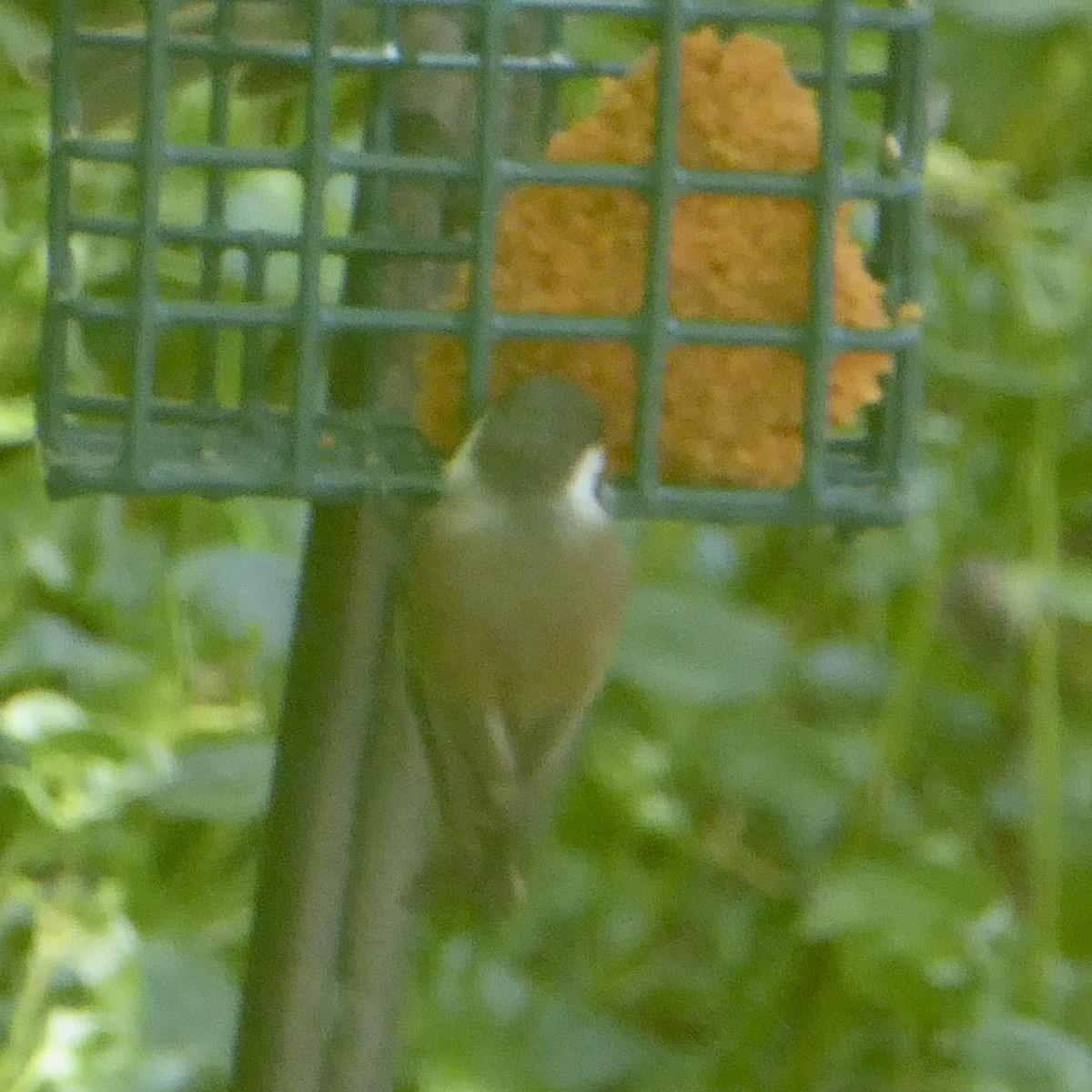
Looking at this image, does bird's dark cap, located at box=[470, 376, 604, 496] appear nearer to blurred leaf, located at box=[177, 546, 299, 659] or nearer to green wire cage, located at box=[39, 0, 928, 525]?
green wire cage, located at box=[39, 0, 928, 525]

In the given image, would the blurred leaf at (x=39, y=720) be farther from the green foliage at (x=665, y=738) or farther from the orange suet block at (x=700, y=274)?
the orange suet block at (x=700, y=274)

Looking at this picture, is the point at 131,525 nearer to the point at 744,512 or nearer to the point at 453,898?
the point at 453,898

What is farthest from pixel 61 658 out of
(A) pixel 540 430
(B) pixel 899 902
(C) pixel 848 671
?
(C) pixel 848 671

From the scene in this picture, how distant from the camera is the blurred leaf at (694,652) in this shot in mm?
1651

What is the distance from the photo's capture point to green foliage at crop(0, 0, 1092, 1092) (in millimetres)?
1478

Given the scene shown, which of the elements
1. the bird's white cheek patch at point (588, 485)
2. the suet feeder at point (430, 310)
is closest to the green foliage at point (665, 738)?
the suet feeder at point (430, 310)

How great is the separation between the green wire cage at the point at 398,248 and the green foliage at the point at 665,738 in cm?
25

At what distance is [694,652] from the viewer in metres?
1.68

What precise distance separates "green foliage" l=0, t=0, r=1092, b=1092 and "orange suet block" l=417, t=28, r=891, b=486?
1.24ft

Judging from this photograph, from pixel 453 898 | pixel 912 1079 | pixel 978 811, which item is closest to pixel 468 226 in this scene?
pixel 453 898

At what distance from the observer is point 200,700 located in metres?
1.79

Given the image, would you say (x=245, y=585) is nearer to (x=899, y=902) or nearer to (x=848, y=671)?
(x=899, y=902)

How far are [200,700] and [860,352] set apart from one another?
77 cm

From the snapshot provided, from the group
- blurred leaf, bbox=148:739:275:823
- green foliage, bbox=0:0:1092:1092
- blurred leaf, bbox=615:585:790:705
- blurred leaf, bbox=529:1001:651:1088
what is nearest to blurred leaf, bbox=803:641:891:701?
green foliage, bbox=0:0:1092:1092
